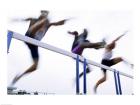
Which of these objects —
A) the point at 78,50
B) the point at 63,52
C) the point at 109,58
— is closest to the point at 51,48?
the point at 63,52

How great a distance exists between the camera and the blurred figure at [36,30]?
101 inches

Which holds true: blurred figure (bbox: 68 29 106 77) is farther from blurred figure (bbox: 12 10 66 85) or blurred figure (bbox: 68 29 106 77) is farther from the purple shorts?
blurred figure (bbox: 12 10 66 85)

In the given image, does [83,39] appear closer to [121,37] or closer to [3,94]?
[121,37]

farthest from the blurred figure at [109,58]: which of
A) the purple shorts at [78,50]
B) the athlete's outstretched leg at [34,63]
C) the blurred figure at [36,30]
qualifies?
the athlete's outstretched leg at [34,63]

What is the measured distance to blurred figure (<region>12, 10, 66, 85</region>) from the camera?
8.41 feet

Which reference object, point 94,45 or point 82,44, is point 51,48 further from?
point 94,45

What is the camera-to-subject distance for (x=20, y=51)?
253 centimetres

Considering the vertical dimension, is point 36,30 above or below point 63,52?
above

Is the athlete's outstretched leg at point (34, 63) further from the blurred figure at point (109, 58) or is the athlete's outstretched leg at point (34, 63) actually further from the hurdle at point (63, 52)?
the blurred figure at point (109, 58)

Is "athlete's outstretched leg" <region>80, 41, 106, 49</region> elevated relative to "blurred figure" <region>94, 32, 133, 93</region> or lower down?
elevated

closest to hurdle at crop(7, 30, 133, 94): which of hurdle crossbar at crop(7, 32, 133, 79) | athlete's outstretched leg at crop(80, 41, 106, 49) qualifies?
hurdle crossbar at crop(7, 32, 133, 79)

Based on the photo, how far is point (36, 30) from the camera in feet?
8.49

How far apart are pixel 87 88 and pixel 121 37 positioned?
0.58 m
